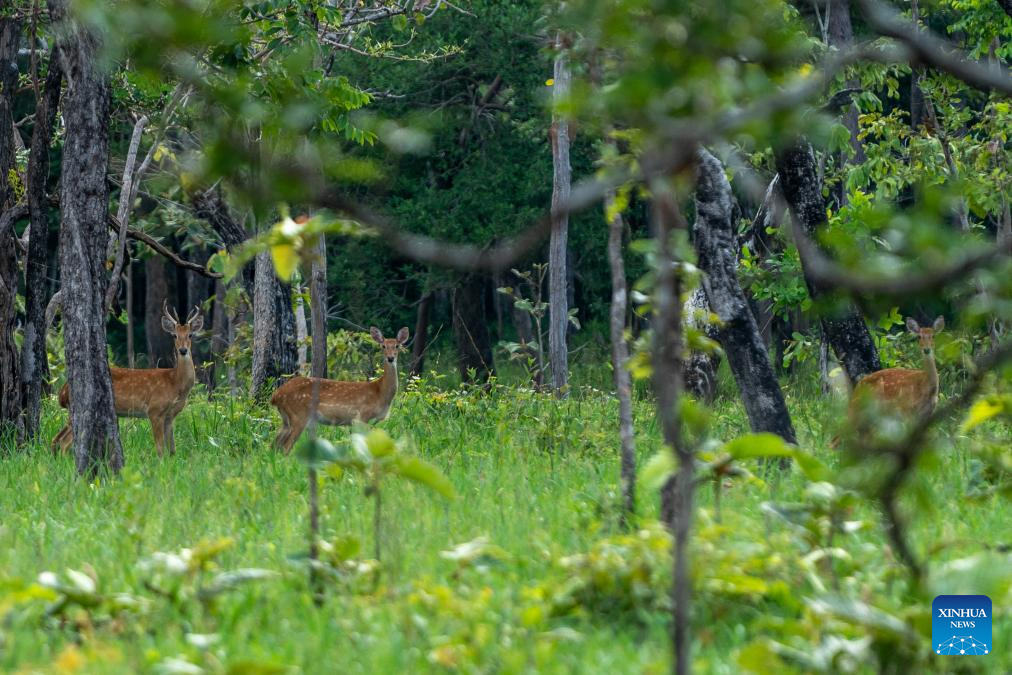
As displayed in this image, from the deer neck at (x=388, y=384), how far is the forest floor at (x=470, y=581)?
5711mm

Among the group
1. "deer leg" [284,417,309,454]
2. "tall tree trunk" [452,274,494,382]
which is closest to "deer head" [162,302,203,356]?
"deer leg" [284,417,309,454]

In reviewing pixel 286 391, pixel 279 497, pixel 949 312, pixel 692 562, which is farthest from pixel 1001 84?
pixel 949 312

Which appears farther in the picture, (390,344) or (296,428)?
(390,344)

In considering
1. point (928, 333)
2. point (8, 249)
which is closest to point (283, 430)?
point (8, 249)

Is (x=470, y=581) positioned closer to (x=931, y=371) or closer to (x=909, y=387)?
(x=909, y=387)

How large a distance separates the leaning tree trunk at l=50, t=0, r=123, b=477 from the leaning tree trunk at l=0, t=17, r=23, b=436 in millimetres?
2788

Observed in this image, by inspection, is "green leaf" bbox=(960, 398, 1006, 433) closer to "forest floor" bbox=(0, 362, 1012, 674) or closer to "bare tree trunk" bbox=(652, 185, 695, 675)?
"forest floor" bbox=(0, 362, 1012, 674)

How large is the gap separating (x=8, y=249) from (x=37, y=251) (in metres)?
0.65

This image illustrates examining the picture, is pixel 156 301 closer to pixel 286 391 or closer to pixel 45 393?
pixel 45 393

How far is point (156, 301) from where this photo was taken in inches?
1250

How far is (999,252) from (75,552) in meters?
4.88

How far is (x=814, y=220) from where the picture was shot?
381 inches

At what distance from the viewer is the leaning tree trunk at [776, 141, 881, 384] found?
377 inches

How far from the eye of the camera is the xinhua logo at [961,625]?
431 cm
